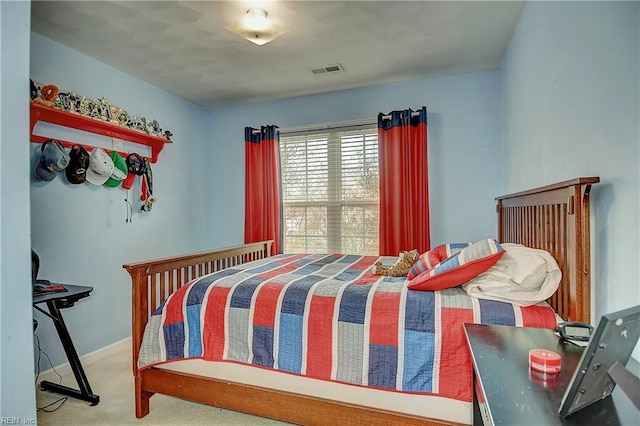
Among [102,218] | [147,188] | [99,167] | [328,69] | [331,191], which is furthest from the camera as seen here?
[331,191]

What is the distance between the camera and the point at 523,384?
801 mm

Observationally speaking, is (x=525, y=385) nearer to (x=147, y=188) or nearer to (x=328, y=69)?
(x=328, y=69)

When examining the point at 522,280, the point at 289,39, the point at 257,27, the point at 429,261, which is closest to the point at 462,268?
the point at 522,280

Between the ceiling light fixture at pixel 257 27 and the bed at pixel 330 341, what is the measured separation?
1479 mm

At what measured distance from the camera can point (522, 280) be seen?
4.92ft

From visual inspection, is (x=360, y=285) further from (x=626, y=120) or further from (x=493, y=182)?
(x=493, y=182)

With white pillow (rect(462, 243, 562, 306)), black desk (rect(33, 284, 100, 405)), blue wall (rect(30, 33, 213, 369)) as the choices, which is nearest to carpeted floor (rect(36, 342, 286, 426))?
black desk (rect(33, 284, 100, 405))

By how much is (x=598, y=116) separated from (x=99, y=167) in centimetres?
301

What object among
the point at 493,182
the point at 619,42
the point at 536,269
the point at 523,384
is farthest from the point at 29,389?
the point at 493,182

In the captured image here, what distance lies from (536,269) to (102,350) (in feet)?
10.1

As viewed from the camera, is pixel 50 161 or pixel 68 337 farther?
pixel 50 161

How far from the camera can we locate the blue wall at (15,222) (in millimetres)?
1280

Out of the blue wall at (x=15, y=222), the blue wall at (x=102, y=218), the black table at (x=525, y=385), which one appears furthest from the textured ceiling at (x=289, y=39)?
the black table at (x=525, y=385)

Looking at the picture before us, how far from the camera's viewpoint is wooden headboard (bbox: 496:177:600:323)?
129 cm
